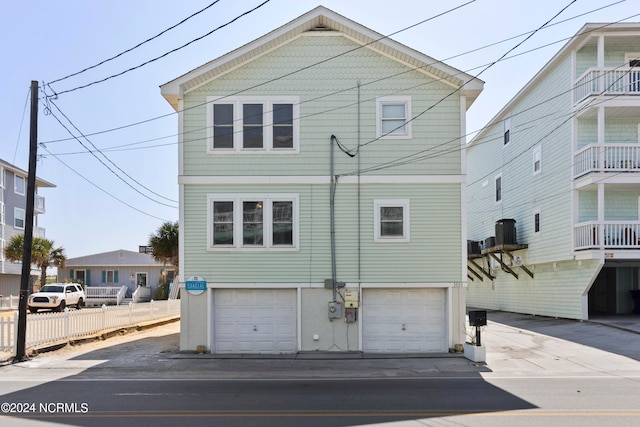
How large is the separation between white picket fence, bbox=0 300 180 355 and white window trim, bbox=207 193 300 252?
5.47m

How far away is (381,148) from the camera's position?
17.7 metres

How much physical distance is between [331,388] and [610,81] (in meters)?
17.5

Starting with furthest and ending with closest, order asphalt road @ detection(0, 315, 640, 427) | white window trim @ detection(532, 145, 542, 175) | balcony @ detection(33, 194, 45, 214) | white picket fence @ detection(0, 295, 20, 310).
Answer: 1. balcony @ detection(33, 194, 45, 214)
2. white picket fence @ detection(0, 295, 20, 310)
3. white window trim @ detection(532, 145, 542, 175)
4. asphalt road @ detection(0, 315, 640, 427)

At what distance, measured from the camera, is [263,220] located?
57.6 ft

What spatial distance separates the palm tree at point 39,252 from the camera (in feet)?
133

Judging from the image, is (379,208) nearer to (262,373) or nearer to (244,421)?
(262,373)

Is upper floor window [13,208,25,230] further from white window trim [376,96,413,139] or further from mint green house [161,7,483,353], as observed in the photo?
white window trim [376,96,413,139]

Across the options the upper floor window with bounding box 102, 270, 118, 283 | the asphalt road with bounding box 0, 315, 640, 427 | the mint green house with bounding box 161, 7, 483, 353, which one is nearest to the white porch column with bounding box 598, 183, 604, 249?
the asphalt road with bounding box 0, 315, 640, 427

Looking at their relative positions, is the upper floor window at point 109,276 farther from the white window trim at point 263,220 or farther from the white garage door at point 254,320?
the white window trim at point 263,220

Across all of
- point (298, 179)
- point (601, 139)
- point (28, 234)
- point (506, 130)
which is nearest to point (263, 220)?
point (298, 179)

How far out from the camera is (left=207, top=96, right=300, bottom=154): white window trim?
58.0 feet

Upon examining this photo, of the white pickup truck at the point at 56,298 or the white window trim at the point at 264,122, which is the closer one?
the white window trim at the point at 264,122

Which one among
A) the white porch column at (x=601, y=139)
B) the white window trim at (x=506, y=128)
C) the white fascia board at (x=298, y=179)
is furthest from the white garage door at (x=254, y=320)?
the white window trim at (x=506, y=128)

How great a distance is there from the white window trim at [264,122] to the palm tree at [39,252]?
91.0ft
